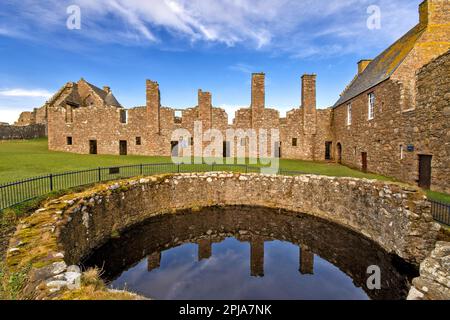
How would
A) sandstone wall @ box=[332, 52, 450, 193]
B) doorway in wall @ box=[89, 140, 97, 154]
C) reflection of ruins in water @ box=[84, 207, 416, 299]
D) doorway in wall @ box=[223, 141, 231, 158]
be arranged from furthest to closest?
1. doorway in wall @ box=[89, 140, 97, 154]
2. doorway in wall @ box=[223, 141, 231, 158]
3. sandstone wall @ box=[332, 52, 450, 193]
4. reflection of ruins in water @ box=[84, 207, 416, 299]

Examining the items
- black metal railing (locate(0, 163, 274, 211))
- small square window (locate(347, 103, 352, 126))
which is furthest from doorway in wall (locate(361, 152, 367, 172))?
black metal railing (locate(0, 163, 274, 211))

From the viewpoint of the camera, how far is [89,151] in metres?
25.3

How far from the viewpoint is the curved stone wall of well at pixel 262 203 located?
25.3ft

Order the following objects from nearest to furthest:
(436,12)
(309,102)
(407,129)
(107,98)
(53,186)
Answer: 1. (53,186)
2. (407,129)
3. (436,12)
4. (309,102)
5. (107,98)

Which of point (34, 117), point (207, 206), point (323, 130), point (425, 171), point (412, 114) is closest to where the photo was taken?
point (425, 171)

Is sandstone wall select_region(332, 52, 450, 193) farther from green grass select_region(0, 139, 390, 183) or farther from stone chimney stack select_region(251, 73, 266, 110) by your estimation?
stone chimney stack select_region(251, 73, 266, 110)

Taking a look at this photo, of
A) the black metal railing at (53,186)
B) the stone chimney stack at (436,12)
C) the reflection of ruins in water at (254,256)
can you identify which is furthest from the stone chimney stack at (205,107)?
the stone chimney stack at (436,12)

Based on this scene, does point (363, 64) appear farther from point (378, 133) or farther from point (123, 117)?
point (123, 117)

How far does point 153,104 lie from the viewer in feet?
79.1

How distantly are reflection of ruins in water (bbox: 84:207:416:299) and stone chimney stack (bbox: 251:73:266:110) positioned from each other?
13.4 metres

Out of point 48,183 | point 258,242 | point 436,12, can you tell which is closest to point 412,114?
point 436,12

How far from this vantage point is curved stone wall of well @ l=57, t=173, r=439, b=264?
7723 mm

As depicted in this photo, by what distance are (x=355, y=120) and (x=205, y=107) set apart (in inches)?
560
